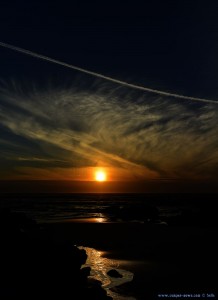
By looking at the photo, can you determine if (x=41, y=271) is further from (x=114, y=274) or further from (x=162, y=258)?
(x=162, y=258)

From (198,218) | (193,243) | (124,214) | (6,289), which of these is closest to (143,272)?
(6,289)

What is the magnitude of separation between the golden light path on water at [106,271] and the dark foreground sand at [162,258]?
0.54 m

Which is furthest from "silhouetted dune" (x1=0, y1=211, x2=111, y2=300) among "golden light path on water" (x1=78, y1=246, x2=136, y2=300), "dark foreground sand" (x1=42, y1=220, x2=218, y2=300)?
"dark foreground sand" (x1=42, y1=220, x2=218, y2=300)

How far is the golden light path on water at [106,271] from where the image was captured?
61.1 feet

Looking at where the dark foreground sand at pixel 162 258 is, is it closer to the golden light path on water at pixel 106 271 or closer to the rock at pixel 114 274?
the golden light path on water at pixel 106 271

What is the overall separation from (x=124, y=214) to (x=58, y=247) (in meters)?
51.8

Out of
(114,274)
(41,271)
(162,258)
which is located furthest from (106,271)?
(41,271)

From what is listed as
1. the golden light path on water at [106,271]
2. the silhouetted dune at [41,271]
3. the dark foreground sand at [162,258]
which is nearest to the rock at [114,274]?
the golden light path on water at [106,271]

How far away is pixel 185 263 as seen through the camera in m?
25.0

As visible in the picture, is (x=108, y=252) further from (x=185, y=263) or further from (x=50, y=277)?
(x=50, y=277)

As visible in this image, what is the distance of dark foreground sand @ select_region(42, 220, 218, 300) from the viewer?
60.7 ft

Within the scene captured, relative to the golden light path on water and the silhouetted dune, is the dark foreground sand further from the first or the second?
the silhouetted dune

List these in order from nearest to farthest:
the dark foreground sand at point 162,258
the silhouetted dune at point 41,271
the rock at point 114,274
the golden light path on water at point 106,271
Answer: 1. the silhouetted dune at point 41,271
2. the dark foreground sand at point 162,258
3. the golden light path on water at point 106,271
4. the rock at point 114,274

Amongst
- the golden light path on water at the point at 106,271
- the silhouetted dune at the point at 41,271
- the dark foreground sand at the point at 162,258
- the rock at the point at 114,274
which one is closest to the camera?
the silhouetted dune at the point at 41,271
